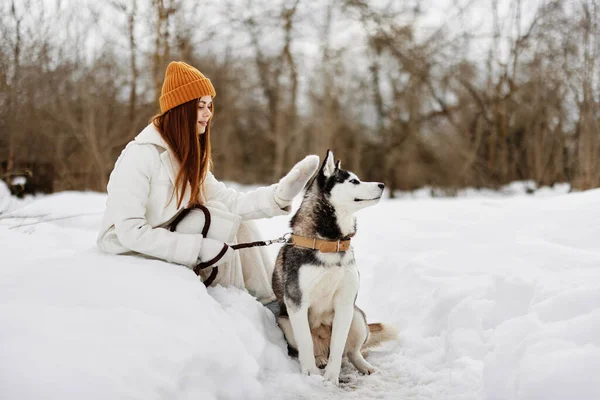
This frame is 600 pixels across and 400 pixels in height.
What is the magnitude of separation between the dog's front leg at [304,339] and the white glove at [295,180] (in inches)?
30.4

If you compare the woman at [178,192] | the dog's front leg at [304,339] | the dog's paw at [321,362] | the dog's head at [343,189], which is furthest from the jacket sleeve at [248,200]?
the dog's paw at [321,362]

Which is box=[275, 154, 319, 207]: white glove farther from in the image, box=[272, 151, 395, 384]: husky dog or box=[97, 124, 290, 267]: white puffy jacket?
box=[97, 124, 290, 267]: white puffy jacket

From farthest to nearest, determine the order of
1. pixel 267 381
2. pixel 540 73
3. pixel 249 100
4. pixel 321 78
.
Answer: pixel 249 100
pixel 321 78
pixel 540 73
pixel 267 381

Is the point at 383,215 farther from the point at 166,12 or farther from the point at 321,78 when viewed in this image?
the point at 321,78

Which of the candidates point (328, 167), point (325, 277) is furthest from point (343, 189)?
point (325, 277)

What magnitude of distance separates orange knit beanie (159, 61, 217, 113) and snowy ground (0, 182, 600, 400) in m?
1.05

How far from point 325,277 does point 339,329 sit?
351 millimetres

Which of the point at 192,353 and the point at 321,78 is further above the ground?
the point at 321,78

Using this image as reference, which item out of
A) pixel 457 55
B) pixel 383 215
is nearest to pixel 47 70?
pixel 383 215

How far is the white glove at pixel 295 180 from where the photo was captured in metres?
3.36

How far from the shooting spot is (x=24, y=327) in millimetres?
2041

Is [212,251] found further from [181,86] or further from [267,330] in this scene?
[181,86]

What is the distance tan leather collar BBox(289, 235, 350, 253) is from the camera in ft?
10.2

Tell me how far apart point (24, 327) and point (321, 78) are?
45.0ft
